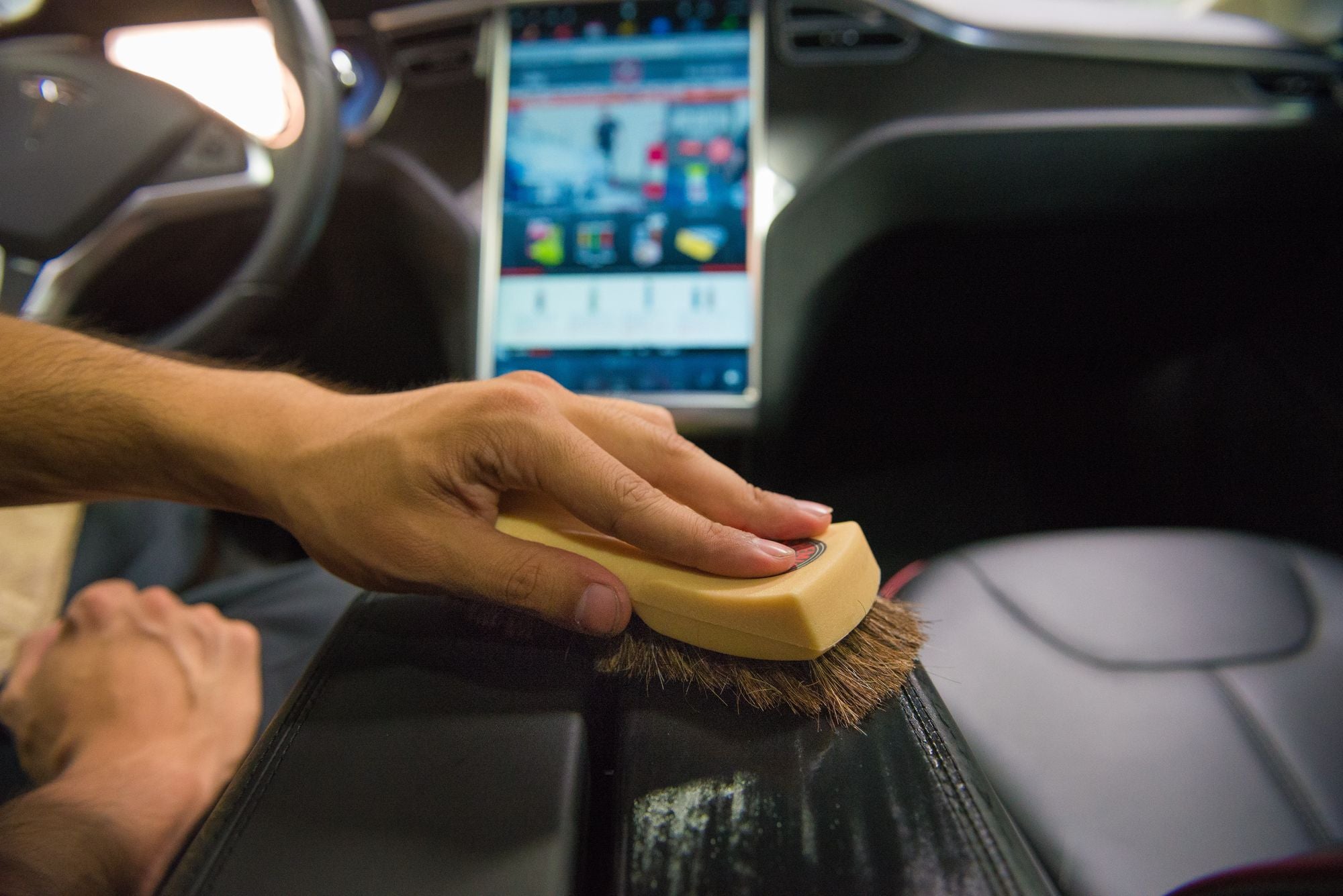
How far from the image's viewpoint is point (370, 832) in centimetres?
32

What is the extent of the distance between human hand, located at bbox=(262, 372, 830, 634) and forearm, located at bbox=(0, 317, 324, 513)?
0.02 metres

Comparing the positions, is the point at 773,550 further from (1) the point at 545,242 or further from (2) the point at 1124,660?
(1) the point at 545,242

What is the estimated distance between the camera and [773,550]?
41cm

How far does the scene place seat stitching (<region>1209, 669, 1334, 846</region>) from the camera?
60 cm

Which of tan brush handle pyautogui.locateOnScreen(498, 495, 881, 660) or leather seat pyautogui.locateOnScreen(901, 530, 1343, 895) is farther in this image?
leather seat pyautogui.locateOnScreen(901, 530, 1343, 895)

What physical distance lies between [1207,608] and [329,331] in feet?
4.12

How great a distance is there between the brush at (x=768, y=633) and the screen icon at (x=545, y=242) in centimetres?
62

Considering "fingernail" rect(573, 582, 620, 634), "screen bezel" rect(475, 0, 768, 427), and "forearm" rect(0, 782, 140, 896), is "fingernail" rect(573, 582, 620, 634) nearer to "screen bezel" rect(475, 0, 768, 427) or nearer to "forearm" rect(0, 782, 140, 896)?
"forearm" rect(0, 782, 140, 896)

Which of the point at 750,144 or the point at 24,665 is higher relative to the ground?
the point at 750,144

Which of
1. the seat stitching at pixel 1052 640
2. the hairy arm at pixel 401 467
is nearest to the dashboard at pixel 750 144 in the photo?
the seat stitching at pixel 1052 640

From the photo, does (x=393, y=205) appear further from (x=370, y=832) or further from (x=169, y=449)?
(x=370, y=832)

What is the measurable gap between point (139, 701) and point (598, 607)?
0.53 meters

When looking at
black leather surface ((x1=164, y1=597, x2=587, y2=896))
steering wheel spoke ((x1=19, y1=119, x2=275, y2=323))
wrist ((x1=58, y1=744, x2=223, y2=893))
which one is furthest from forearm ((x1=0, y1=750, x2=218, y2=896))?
steering wheel spoke ((x1=19, y1=119, x2=275, y2=323))

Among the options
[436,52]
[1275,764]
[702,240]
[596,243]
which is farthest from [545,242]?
[1275,764]
